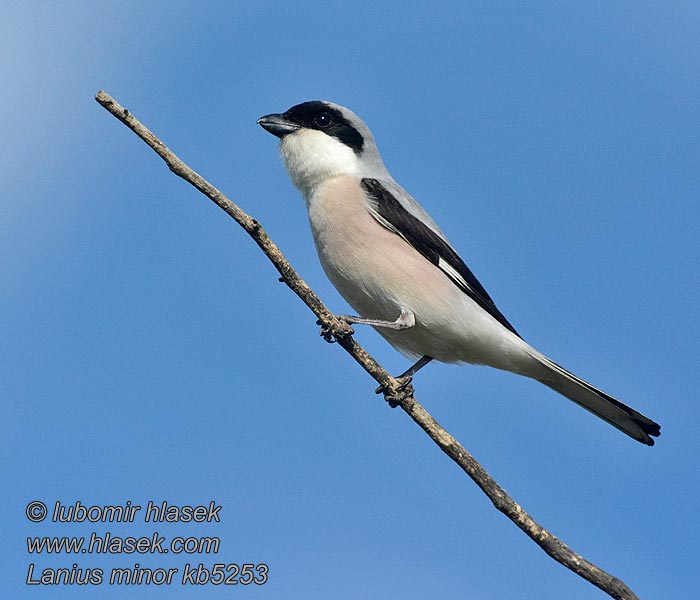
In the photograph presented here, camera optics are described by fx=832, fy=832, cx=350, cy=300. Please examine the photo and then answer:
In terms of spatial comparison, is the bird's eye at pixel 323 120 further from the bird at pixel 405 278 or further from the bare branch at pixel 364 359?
the bare branch at pixel 364 359

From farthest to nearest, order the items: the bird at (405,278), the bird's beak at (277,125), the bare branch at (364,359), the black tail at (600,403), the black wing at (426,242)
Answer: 1. the bird's beak at (277,125)
2. the black wing at (426,242)
3. the bird at (405,278)
4. the black tail at (600,403)
5. the bare branch at (364,359)

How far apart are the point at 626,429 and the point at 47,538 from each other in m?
3.57

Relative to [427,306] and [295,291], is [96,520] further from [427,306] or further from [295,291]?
[427,306]

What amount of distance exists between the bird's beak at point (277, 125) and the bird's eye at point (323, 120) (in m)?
0.16

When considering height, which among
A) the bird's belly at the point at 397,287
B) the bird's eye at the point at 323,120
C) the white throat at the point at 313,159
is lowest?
the bird's belly at the point at 397,287

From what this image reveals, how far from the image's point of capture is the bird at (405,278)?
5449mm

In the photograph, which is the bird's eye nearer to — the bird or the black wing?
the bird

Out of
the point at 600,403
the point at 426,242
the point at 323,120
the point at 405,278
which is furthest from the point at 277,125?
the point at 600,403

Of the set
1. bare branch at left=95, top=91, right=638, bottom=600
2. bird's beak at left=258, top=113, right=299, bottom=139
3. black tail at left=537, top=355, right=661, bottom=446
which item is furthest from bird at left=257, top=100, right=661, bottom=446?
bare branch at left=95, top=91, right=638, bottom=600

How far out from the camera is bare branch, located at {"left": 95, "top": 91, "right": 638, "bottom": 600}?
3783mm

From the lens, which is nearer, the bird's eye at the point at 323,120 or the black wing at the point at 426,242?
the black wing at the point at 426,242

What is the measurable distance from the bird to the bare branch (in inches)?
31.7

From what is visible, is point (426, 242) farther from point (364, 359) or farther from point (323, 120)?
point (364, 359)

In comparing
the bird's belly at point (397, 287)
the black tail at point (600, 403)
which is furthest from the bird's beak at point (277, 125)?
the black tail at point (600, 403)
